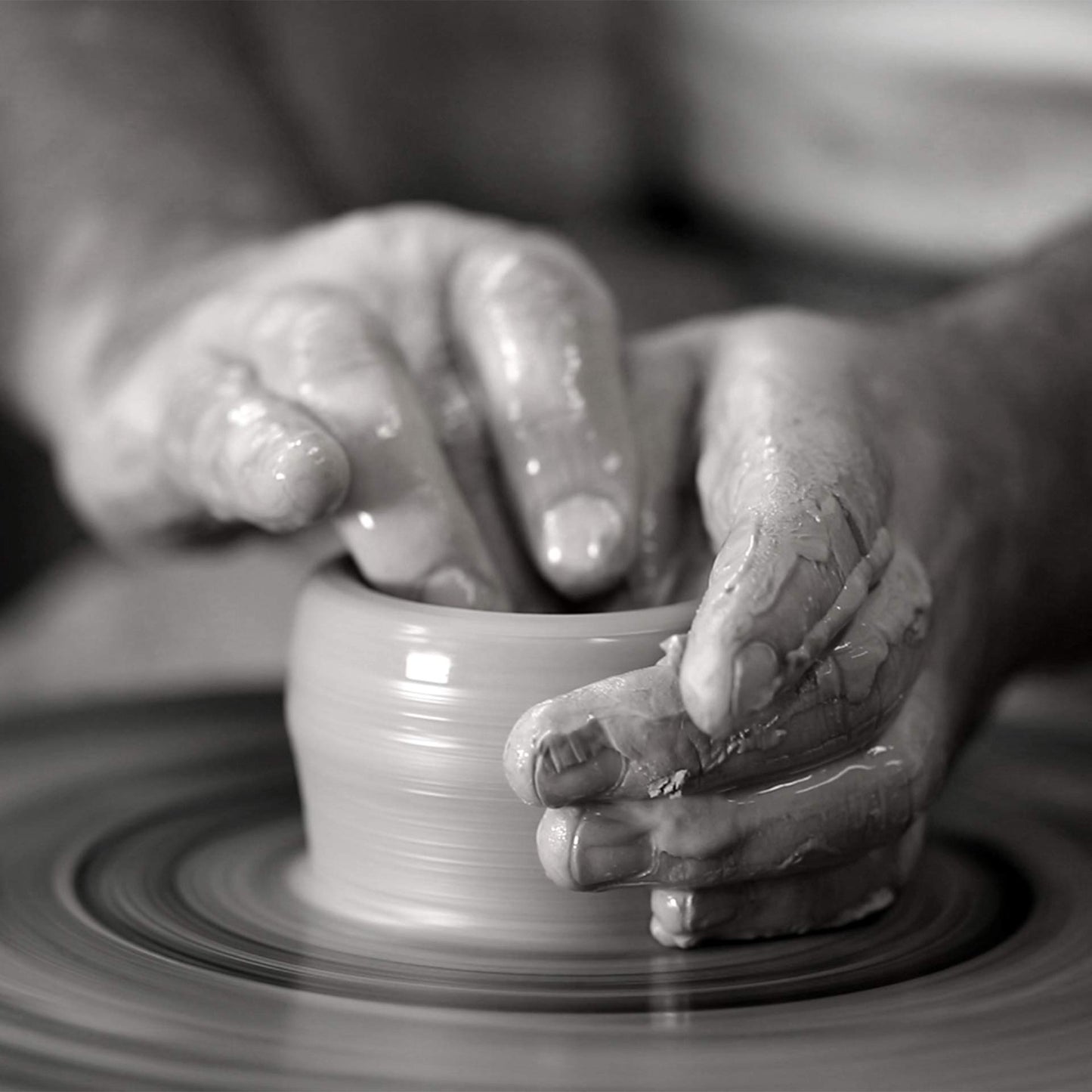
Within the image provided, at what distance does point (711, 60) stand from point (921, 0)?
30 cm

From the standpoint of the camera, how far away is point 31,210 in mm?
1647

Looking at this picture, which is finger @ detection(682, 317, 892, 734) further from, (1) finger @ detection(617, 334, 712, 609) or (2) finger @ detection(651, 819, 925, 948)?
(2) finger @ detection(651, 819, 925, 948)

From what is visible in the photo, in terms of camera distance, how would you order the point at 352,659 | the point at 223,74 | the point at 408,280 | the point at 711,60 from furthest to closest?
the point at 711,60 → the point at 223,74 → the point at 408,280 → the point at 352,659

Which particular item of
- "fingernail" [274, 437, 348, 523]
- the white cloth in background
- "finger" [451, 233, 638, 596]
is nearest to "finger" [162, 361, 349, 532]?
"fingernail" [274, 437, 348, 523]

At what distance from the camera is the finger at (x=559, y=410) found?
38.2 inches

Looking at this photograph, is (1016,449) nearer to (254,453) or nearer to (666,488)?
(666,488)

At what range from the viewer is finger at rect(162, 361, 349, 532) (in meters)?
0.90

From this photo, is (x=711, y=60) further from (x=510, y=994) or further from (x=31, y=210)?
(x=510, y=994)

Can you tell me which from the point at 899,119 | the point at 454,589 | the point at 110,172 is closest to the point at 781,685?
the point at 454,589

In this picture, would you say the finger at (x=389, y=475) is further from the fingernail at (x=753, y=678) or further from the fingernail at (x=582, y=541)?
the fingernail at (x=753, y=678)

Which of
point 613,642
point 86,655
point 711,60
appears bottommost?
point 86,655

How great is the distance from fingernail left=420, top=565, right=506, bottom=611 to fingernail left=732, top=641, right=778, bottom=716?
0.26m

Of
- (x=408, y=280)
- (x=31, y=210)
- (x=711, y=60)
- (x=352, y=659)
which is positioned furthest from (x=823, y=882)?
(x=711, y=60)

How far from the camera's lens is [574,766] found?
29.3 inches
